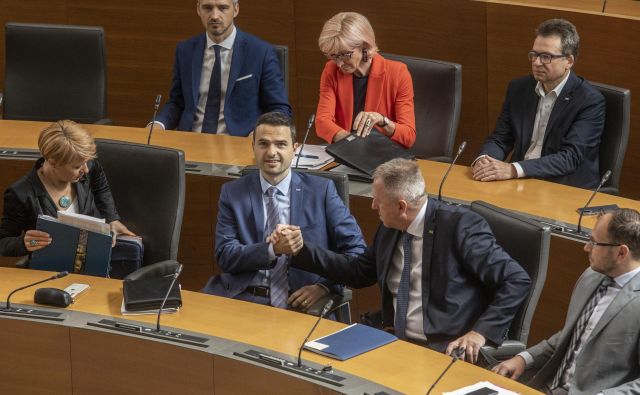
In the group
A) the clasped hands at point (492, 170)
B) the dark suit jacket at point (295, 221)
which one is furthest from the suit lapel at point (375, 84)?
the dark suit jacket at point (295, 221)

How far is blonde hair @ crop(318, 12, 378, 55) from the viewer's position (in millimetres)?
4953

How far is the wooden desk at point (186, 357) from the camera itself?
3.29 m

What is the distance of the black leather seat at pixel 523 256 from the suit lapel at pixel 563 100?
1.27 meters

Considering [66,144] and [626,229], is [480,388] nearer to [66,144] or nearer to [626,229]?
[626,229]

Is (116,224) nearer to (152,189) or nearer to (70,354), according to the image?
(152,189)

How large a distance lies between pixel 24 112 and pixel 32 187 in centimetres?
176

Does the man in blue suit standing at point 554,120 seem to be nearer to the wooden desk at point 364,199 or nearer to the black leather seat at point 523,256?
the wooden desk at point 364,199

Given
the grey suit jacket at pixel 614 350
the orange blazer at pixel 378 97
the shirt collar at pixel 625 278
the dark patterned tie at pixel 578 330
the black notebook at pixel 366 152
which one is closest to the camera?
the grey suit jacket at pixel 614 350

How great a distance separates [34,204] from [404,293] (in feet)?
4.75

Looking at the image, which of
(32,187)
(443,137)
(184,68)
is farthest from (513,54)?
(32,187)

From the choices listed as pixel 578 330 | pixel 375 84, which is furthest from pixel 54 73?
pixel 578 330

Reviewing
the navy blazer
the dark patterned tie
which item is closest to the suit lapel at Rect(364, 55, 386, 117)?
the navy blazer

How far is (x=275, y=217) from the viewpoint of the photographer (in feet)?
13.9

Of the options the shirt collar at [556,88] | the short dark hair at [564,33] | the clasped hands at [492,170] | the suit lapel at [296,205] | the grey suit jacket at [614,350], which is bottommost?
the grey suit jacket at [614,350]
